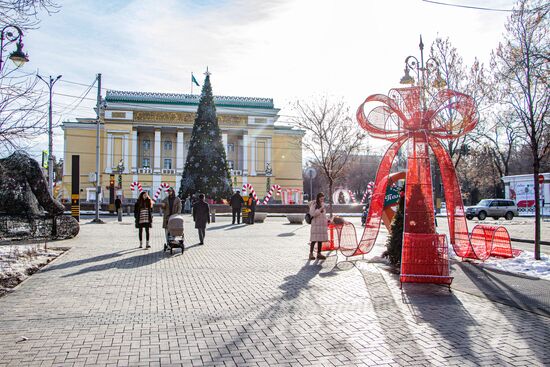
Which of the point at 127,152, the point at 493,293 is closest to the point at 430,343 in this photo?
the point at 493,293

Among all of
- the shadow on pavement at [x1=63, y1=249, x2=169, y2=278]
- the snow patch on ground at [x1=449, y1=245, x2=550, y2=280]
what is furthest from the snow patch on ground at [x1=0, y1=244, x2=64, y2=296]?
the snow patch on ground at [x1=449, y1=245, x2=550, y2=280]

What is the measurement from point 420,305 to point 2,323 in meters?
5.73

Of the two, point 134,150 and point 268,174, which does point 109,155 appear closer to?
point 134,150

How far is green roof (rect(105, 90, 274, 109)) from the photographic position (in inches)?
2625

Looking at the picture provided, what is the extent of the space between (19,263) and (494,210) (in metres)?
35.2

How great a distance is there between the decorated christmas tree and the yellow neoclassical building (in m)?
20.2

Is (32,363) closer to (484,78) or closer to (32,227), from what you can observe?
(32,227)

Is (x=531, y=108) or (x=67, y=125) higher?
(x=67, y=125)

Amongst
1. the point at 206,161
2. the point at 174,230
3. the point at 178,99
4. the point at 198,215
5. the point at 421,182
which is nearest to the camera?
the point at 421,182

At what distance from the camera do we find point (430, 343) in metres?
5.55

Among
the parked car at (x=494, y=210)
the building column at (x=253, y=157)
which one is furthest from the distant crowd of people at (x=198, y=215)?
the building column at (x=253, y=157)

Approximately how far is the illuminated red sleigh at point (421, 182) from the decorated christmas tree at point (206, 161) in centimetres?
3258

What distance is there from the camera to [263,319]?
6.52 m

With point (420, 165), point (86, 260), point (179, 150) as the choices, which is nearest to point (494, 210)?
point (420, 165)
